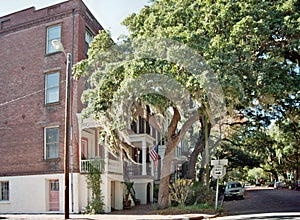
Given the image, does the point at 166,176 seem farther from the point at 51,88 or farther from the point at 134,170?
the point at 134,170

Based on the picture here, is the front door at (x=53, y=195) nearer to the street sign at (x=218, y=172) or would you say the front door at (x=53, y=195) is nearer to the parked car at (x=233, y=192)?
the street sign at (x=218, y=172)

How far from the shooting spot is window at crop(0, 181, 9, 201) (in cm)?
2112

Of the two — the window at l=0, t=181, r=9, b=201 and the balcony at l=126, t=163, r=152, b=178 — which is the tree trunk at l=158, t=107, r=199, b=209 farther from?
the window at l=0, t=181, r=9, b=201

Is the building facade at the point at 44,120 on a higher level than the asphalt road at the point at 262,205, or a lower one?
higher

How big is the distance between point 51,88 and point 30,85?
4.47ft

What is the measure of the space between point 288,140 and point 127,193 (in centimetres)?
2359

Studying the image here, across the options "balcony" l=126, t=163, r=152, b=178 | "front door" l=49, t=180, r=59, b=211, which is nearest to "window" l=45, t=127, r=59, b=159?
"front door" l=49, t=180, r=59, b=211

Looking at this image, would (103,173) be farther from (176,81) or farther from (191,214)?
(176,81)

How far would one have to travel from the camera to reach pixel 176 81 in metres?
14.4

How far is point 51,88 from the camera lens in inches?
818

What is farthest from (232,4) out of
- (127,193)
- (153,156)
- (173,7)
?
(127,193)

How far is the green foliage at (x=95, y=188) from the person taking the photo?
18.7 metres

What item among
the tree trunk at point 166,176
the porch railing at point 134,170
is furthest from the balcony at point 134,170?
the tree trunk at point 166,176

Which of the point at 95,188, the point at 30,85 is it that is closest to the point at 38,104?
the point at 30,85
